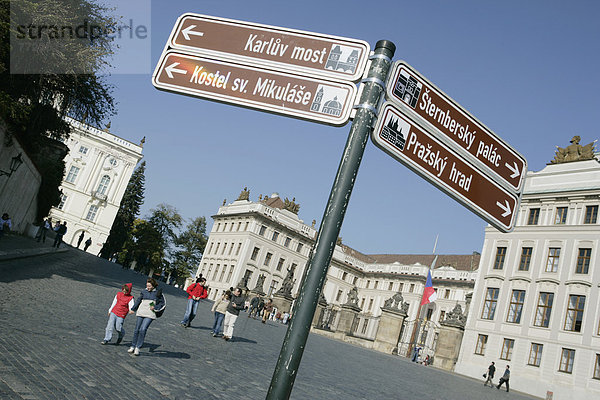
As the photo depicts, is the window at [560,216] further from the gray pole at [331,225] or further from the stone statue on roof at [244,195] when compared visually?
the stone statue on roof at [244,195]

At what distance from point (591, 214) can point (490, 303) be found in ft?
32.2

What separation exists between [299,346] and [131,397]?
442cm

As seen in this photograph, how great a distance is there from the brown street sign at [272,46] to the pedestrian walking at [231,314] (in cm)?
1210

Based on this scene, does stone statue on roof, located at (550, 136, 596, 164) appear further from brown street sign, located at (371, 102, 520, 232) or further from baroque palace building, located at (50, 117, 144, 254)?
baroque palace building, located at (50, 117, 144, 254)

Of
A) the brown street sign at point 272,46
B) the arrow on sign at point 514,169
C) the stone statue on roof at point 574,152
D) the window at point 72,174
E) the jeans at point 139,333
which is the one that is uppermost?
the stone statue on roof at point 574,152

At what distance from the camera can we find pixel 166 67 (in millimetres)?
2771

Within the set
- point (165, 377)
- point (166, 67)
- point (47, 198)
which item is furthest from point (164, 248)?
point (166, 67)

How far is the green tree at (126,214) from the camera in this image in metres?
69.8

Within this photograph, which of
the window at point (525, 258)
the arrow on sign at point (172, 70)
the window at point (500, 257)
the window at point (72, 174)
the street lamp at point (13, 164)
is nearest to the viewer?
the arrow on sign at point (172, 70)

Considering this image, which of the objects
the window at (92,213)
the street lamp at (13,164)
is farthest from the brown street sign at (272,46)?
the window at (92,213)

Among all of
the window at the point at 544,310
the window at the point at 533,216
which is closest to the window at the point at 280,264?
the window at the point at 533,216

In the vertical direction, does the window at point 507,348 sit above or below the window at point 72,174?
below

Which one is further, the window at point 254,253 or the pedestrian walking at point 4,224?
the window at point 254,253

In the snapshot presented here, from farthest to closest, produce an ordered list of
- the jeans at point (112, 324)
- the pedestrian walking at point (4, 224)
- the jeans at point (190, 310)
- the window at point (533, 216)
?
the window at point (533, 216) → the pedestrian walking at point (4, 224) → the jeans at point (190, 310) → the jeans at point (112, 324)
